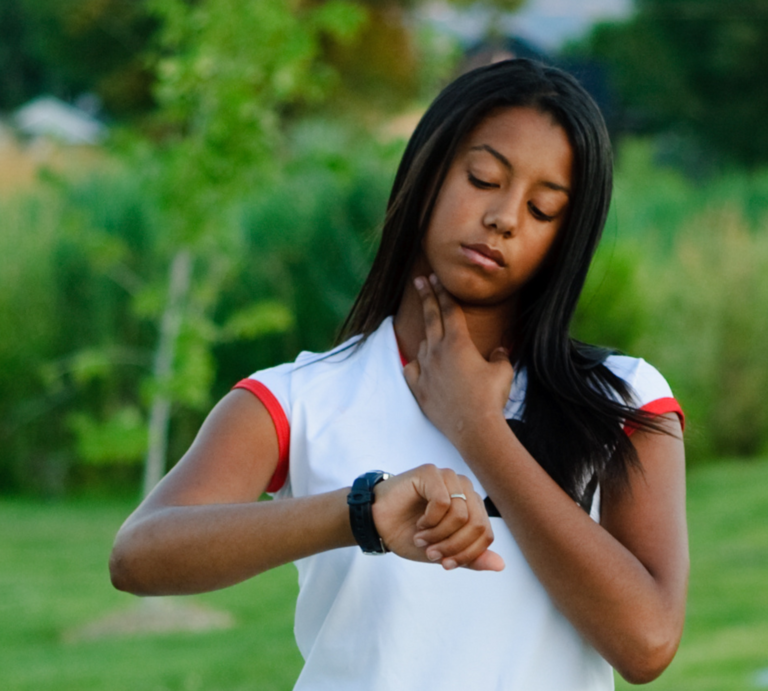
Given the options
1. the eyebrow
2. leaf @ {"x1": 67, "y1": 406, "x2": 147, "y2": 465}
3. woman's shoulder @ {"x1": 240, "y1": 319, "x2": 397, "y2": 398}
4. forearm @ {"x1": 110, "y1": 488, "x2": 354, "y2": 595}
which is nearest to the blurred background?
leaf @ {"x1": 67, "y1": 406, "x2": 147, "y2": 465}

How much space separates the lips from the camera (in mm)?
1550

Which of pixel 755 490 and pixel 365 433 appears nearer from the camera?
pixel 365 433

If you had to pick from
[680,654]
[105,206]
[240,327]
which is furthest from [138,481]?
[680,654]

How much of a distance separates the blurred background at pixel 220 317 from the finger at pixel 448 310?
0.89 feet

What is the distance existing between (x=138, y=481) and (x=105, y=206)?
2130 mm

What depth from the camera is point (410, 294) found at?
168cm

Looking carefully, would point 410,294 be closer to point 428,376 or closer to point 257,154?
point 428,376

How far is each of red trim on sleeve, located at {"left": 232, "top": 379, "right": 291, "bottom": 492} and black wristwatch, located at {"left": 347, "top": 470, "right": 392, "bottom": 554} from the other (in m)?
0.21

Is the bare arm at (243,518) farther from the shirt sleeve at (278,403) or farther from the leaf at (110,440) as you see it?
the leaf at (110,440)

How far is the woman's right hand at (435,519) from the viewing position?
1.24 meters

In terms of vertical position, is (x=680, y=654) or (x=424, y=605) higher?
(x=680, y=654)

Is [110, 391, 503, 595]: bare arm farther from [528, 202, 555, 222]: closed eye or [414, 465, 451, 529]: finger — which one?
[528, 202, 555, 222]: closed eye

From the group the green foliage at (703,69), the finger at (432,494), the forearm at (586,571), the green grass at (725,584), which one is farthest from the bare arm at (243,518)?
the green foliage at (703,69)

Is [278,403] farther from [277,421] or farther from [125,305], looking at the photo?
[125,305]
